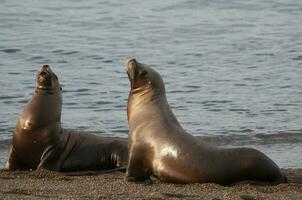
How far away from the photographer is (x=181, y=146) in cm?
881

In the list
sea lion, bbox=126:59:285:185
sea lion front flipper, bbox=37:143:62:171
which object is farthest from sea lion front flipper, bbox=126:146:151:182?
sea lion front flipper, bbox=37:143:62:171

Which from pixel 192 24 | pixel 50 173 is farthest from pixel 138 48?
pixel 50 173

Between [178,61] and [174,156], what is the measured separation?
861cm

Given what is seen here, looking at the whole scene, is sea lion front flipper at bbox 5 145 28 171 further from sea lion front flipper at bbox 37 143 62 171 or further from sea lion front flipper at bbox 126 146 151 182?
sea lion front flipper at bbox 126 146 151 182

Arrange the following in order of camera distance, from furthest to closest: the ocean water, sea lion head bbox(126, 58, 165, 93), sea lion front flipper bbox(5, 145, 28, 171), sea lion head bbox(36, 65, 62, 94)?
the ocean water → sea lion head bbox(36, 65, 62, 94) → sea lion front flipper bbox(5, 145, 28, 171) → sea lion head bbox(126, 58, 165, 93)

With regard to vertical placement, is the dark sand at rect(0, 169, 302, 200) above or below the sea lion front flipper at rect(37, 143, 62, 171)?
above

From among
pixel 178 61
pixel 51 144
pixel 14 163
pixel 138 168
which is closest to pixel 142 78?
pixel 138 168

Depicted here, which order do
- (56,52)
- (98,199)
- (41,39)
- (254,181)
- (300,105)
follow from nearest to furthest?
(98,199) < (254,181) < (300,105) < (56,52) < (41,39)

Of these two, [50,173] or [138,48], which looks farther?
[138,48]

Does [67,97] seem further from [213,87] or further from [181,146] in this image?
[181,146]

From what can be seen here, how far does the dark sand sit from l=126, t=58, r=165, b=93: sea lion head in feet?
3.23

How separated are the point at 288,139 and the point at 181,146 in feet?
11.5

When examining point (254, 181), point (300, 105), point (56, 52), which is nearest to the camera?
point (254, 181)

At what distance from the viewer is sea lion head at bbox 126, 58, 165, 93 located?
9523 millimetres
